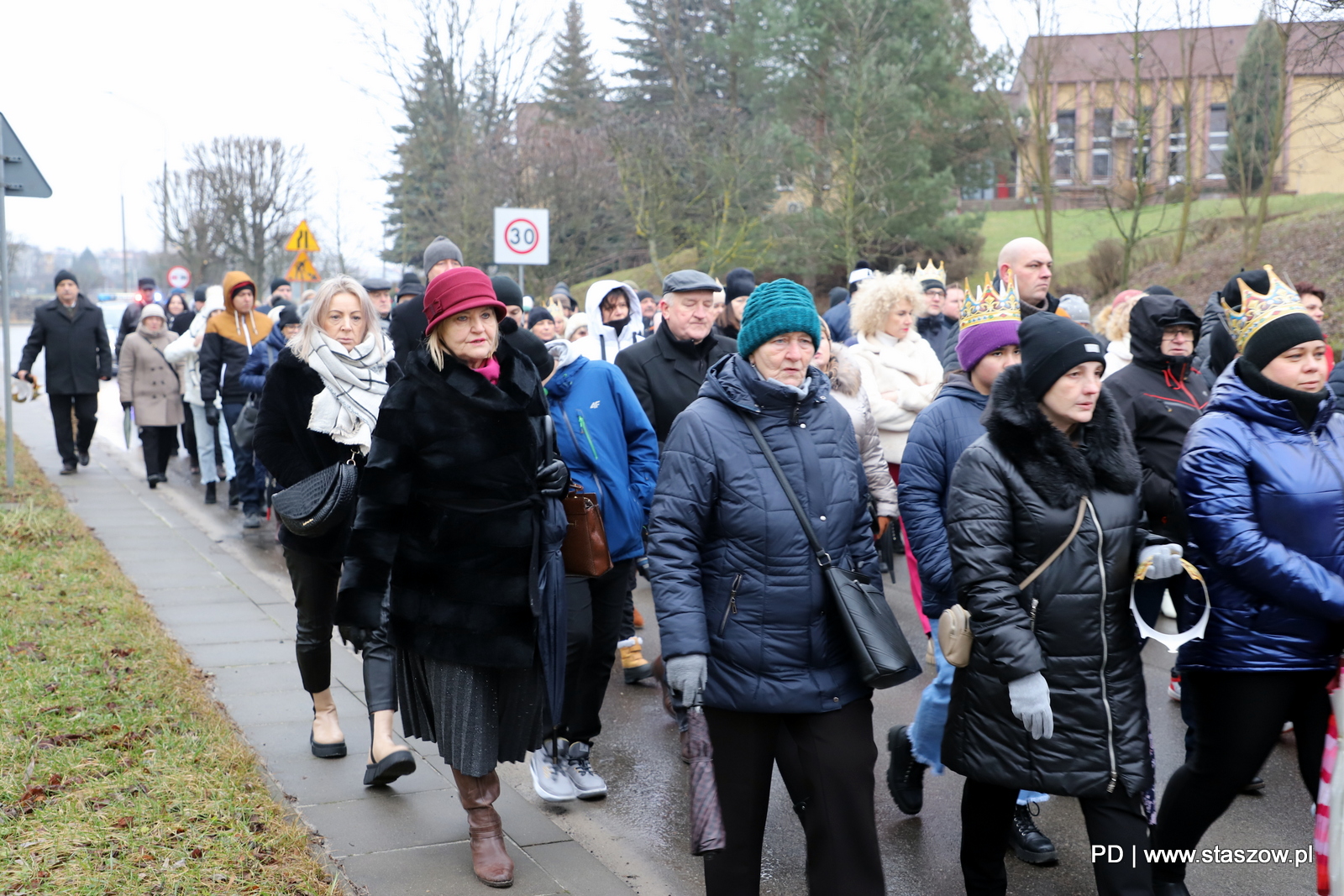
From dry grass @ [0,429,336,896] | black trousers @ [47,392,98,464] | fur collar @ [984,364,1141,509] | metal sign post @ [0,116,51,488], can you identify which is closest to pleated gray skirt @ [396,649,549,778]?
dry grass @ [0,429,336,896]

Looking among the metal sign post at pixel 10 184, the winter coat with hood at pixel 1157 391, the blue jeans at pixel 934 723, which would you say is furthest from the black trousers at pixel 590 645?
the metal sign post at pixel 10 184

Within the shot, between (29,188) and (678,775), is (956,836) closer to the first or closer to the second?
(678,775)

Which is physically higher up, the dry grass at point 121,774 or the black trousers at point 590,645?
the black trousers at point 590,645

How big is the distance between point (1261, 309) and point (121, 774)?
4590 mm

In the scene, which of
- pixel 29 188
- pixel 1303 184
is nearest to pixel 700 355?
pixel 29 188

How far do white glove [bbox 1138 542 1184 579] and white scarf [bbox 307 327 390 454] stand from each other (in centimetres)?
308

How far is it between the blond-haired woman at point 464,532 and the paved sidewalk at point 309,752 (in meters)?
0.25

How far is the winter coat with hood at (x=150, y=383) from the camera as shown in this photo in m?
13.0

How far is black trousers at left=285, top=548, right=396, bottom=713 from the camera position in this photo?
514 cm

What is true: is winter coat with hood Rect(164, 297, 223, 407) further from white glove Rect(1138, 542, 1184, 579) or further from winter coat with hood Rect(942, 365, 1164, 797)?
white glove Rect(1138, 542, 1184, 579)

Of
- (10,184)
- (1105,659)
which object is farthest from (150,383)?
(1105,659)

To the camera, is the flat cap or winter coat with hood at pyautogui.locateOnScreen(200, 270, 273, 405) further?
winter coat with hood at pyautogui.locateOnScreen(200, 270, 273, 405)

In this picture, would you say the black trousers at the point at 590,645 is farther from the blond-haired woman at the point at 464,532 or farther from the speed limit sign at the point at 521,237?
the speed limit sign at the point at 521,237

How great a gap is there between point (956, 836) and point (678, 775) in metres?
1.28
